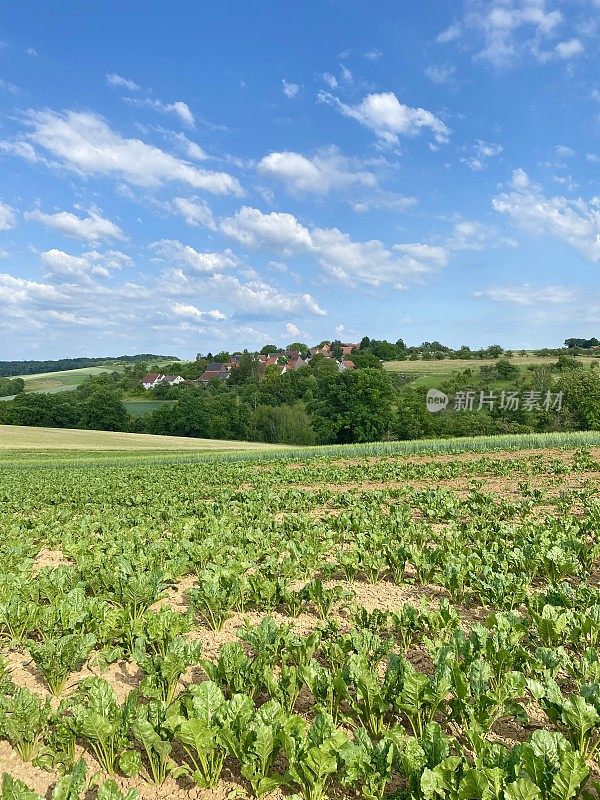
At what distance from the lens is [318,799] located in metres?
3.52

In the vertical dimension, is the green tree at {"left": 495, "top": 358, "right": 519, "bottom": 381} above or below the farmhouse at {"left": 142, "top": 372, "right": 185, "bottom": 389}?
above

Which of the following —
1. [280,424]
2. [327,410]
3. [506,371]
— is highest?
[506,371]

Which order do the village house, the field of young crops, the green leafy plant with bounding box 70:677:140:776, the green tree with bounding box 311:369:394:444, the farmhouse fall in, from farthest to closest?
the village house, the farmhouse, the green tree with bounding box 311:369:394:444, the green leafy plant with bounding box 70:677:140:776, the field of young crops

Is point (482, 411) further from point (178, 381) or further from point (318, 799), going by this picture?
point (178, 381)

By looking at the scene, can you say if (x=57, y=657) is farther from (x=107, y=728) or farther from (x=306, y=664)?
(x=306, y=664)

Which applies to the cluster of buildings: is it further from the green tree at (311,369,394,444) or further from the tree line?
the green tree at (311,369,394,444)

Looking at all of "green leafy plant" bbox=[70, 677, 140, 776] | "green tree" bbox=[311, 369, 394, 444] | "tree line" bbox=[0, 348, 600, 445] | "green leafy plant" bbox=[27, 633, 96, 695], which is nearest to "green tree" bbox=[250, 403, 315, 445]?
"tree line" bbox=[0, 348, 600, 445]

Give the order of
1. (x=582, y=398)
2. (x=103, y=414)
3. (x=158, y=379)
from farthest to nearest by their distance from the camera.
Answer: (x=158, y=379), (x=103, y=414), (x=582, y=398)

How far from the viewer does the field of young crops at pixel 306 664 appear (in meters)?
3.55

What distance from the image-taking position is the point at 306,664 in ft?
15.5

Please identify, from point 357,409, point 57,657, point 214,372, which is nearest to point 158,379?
point 214,372

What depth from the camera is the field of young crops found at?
3555mm

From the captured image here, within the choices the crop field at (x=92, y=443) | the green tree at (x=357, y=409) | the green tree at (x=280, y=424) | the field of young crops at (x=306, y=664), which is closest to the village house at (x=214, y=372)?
the green tree at (x=280, y=424)

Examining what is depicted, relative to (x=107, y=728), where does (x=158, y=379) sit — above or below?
above
